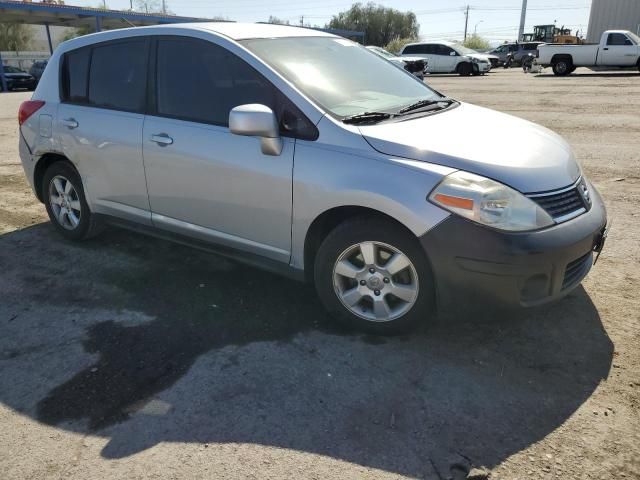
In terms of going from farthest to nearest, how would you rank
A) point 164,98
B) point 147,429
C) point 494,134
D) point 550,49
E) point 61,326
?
point 550,49 < point 164,98 < point 61,326 < point 494,134 < point 147,429

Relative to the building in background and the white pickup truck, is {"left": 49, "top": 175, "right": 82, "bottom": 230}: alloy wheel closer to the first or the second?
the white pickup truck

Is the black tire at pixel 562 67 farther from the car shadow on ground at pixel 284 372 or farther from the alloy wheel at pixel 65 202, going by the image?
the alloy wheel at pixel 65 202

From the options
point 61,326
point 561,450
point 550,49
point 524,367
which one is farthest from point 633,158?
point 550,49

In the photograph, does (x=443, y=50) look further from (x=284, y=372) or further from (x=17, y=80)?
(x=284, y=372)

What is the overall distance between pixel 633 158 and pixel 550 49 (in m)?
20.6

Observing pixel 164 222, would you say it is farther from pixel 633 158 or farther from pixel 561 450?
pixel 633 158

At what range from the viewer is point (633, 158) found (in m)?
7.66

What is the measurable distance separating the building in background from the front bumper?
5308 cm

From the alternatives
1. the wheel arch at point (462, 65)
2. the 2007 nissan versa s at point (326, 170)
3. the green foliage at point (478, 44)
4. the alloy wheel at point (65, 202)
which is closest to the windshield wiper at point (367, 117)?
the 2007 nissan versa s at point (326, 170)

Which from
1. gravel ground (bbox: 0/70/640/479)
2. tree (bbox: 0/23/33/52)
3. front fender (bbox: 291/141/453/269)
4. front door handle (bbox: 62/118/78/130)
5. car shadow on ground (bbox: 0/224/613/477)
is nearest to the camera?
gravel ground (bbox: 0/70/640/479)

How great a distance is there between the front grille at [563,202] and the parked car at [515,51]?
3954 cm

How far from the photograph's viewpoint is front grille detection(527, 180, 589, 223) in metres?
2.87

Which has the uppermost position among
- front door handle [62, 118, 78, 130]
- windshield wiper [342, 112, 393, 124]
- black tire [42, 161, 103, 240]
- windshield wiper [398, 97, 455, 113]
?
windshield wiper [398, 97, 455, 113]

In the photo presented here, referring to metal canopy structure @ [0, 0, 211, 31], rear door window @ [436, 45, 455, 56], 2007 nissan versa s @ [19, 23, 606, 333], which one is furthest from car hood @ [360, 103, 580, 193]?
rear door window @ [436, 45, 455, 56]
